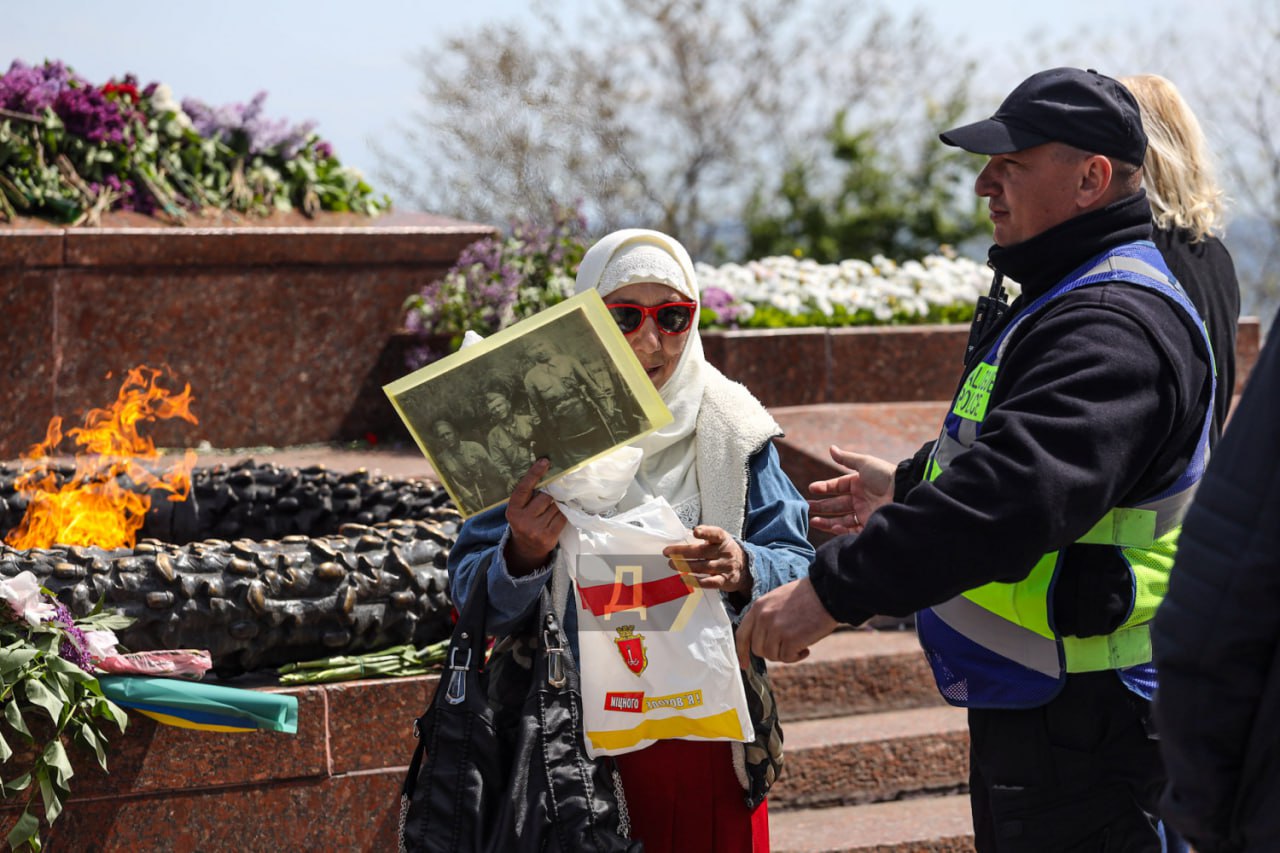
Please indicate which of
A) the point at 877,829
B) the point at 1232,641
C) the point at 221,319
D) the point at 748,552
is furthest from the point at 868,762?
the point at 221,319

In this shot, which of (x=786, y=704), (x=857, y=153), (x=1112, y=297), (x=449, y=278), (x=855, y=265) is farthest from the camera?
(x=857, y=153)

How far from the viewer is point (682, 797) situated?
9.36 ft

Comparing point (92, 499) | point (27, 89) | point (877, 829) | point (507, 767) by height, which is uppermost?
point (27, 89)

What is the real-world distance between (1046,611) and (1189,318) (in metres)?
0.52

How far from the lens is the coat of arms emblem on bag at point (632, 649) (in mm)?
2752

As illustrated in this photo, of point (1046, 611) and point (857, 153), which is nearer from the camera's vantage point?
point (1046, 611)


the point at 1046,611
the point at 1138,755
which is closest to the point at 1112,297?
the point at 1046,611

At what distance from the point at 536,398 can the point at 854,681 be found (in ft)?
9.90

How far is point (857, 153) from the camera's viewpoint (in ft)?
55.3

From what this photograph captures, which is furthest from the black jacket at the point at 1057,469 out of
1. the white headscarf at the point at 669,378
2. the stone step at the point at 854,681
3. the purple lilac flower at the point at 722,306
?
the purple lilac flower at the point at 722,306

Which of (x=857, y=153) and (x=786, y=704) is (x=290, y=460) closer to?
(x=786, y=704)

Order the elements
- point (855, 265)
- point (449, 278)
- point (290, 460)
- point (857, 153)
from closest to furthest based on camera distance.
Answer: point (290, 460)
point (449, 278)
point (855, 265)
point (857, 153)

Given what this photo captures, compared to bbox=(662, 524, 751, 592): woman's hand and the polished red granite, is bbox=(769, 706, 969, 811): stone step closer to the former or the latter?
bbox=(662, 524, 751, 592): woman's hand

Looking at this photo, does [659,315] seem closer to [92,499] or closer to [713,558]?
[713,558]
